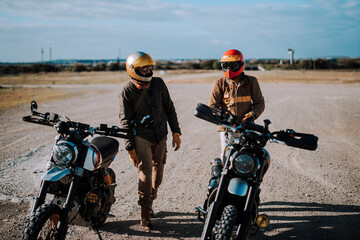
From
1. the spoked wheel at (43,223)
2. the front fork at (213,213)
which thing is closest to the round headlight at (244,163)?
the front fork at (213,213)

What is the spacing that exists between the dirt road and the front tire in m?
1.26

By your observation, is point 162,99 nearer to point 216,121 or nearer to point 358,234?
point 216,121

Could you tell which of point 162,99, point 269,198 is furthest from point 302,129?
point 162,99

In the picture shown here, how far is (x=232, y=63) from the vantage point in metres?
4.83

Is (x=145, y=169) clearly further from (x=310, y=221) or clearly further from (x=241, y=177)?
(x=310, y=221)

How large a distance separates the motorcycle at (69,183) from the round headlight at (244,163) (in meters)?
1.24

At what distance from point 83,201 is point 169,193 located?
85.5 inches

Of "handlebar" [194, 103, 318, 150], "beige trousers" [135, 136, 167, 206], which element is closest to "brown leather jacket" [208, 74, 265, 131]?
"beige trousers" [135, 136, 167, 206]

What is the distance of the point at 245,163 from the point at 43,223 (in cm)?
197

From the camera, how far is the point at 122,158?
7809 millimetres

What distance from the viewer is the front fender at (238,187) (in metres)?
3.29

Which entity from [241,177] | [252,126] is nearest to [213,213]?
[241,177]

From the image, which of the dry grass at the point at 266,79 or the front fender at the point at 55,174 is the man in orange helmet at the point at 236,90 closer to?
the front fender at the point at 55,174

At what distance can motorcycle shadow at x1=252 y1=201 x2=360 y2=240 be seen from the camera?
14.2ft
